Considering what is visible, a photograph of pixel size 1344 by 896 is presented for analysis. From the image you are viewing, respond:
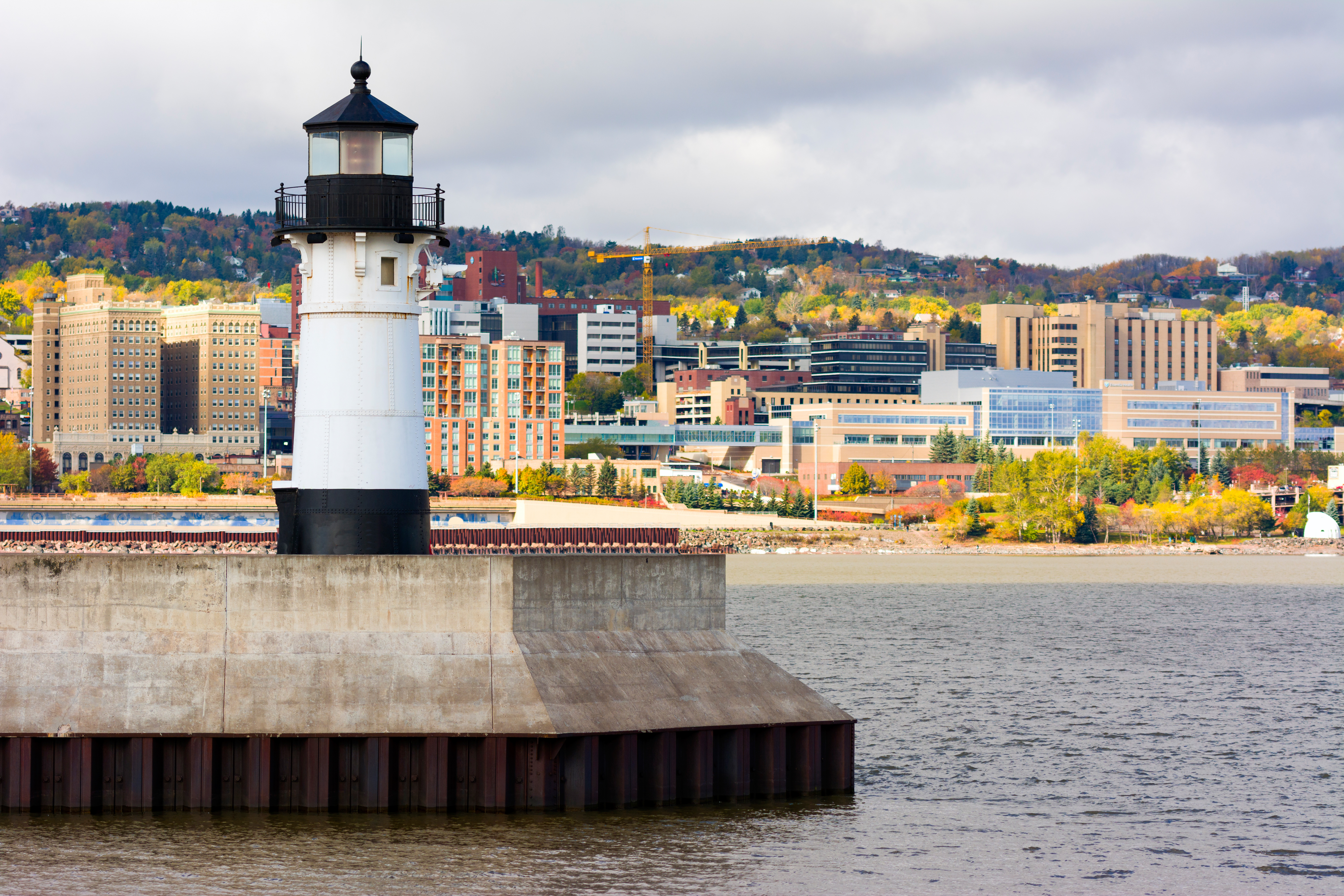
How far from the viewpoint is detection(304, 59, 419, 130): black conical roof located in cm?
3120

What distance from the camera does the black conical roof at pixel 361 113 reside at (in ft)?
102

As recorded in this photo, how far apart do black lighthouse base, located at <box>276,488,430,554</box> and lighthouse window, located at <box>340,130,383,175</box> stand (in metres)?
5.52

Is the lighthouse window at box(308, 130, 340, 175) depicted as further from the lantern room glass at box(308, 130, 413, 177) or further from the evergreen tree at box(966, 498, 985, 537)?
the evergreen tree at box(966, 498, 985, 537)

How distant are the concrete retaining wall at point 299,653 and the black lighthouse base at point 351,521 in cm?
201

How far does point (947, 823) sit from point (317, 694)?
1109cm

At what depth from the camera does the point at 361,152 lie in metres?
31.3

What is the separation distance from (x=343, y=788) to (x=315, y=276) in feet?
28.9

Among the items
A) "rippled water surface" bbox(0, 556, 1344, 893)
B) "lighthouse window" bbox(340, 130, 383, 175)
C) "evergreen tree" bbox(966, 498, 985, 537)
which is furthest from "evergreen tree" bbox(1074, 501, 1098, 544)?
"lighthouse window" bbox(340, 130, 383, 175)

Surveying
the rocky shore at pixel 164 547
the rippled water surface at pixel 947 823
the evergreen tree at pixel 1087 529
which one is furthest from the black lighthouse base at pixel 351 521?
the evergreen tree at pixel 1087 529

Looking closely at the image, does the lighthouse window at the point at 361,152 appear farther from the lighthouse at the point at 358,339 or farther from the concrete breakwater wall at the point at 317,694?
the concrete breakwater wall at the point at 317,694

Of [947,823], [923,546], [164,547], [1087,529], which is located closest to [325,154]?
[947,823]

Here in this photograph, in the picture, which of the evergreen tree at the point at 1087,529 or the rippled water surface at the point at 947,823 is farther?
the evergreen tree at the point at 1087,529

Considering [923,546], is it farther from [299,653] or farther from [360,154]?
[299,653]

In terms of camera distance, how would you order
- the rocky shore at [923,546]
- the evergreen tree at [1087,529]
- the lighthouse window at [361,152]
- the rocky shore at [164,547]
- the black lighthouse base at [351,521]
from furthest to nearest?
the evergreen tree at [1087,529] → the rocky shore at [923,546] → the rocky shore at [164,547] → the lighthouse window at [361,152] → the black lighthouse base at [351,521]
